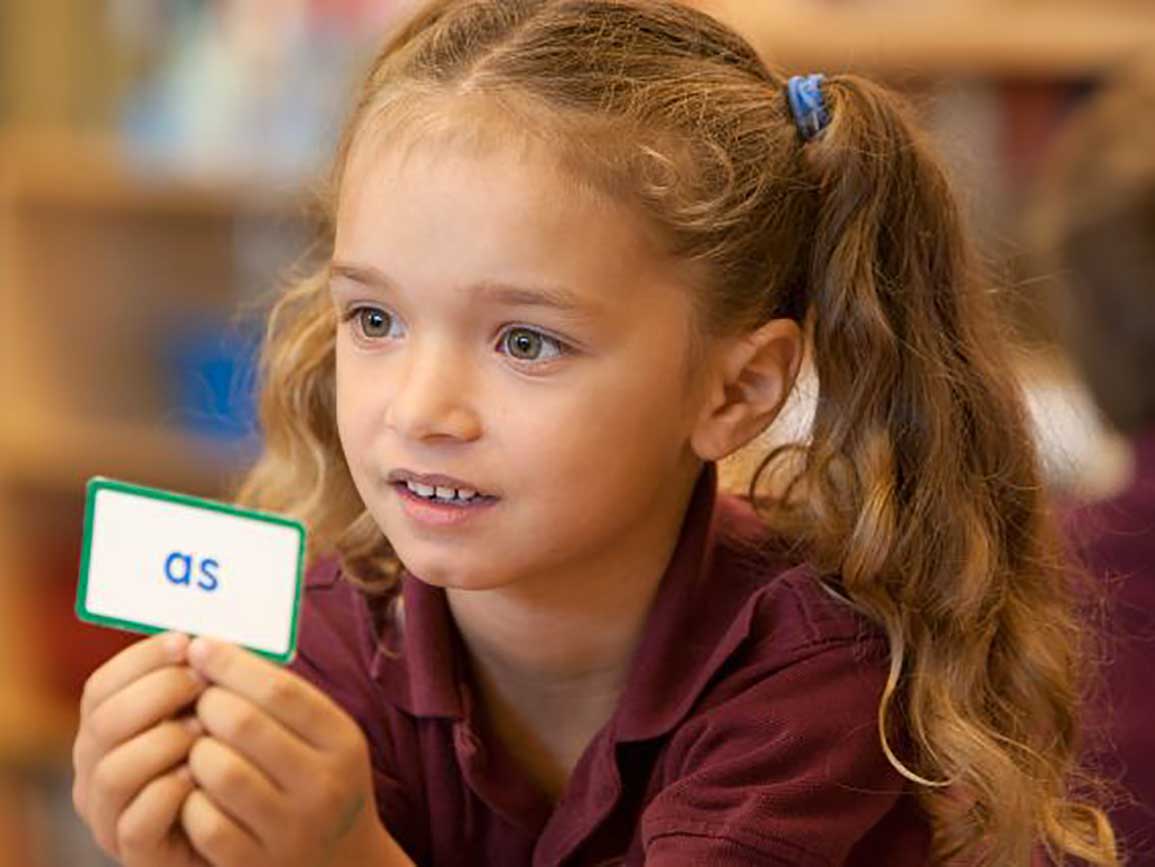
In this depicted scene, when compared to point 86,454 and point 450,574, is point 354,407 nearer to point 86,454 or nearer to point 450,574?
point 450,574

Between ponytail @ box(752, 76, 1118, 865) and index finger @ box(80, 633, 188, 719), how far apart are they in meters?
0.35

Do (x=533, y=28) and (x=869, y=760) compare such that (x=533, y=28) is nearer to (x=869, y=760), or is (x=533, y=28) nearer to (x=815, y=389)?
(x=815, y=389)

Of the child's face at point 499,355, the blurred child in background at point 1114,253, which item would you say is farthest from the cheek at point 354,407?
the blurred child in background at point 1114,253

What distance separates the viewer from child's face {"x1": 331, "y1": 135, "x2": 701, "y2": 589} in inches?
40.1

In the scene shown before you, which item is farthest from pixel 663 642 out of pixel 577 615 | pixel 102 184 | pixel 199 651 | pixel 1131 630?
pixel 102 184

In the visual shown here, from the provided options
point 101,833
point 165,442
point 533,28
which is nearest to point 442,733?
point 101,833

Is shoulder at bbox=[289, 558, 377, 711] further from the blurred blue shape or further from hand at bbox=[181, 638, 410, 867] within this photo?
the blurred blue shape

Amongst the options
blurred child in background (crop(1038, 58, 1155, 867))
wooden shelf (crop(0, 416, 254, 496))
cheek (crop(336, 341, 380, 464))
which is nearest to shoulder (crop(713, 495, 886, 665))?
cheek (crop(336, 341, 380, 464))

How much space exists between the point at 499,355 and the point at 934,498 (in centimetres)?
25

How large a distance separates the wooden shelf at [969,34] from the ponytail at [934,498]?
4.42 feet

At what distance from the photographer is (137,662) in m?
1.02

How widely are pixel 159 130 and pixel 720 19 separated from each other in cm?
202

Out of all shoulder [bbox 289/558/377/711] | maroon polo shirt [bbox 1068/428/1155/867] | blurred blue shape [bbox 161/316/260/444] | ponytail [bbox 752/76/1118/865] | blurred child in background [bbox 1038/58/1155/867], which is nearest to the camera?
ponytail [bbox 752/76/1118/865]

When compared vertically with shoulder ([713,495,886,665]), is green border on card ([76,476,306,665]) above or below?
above
